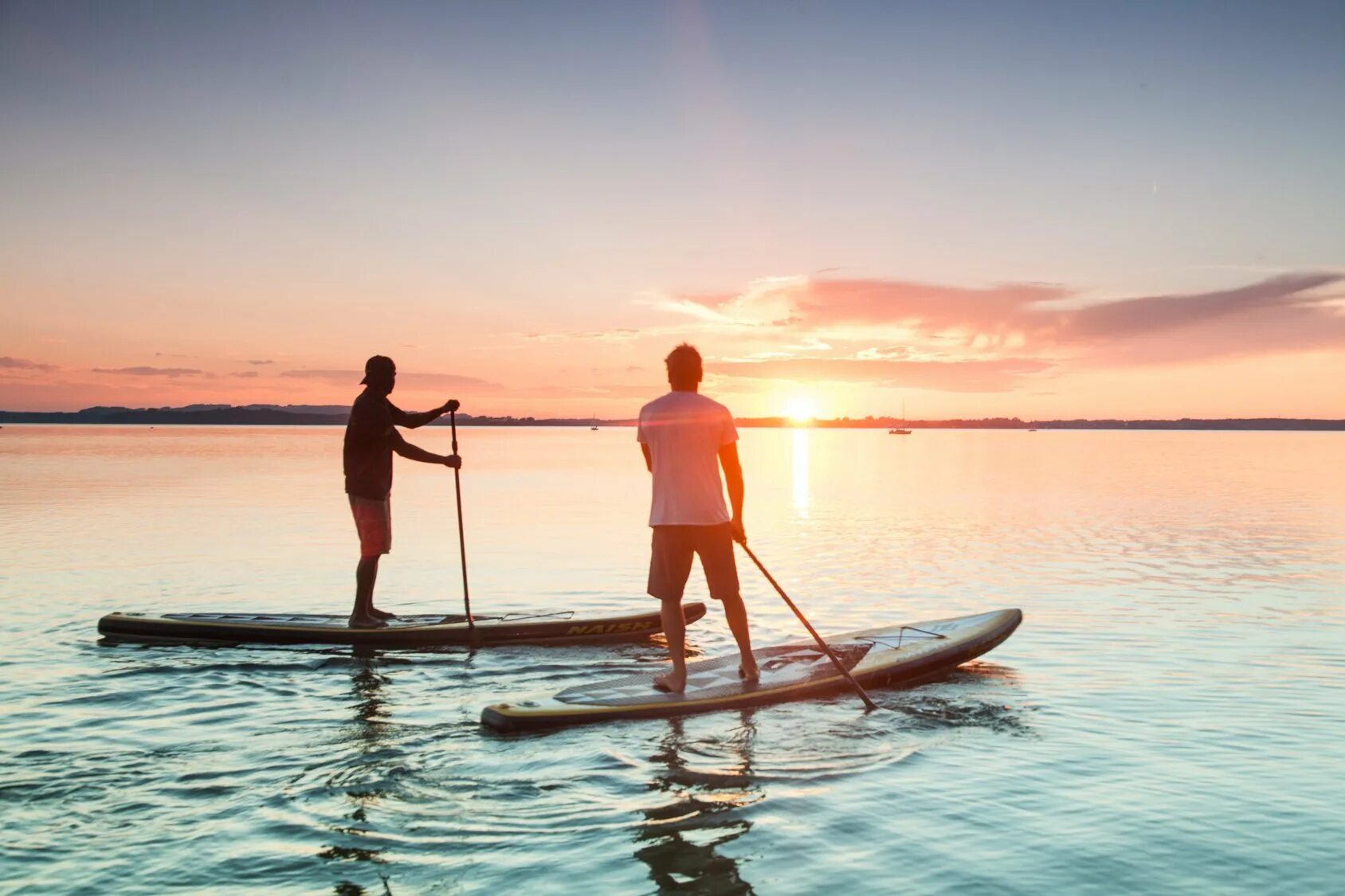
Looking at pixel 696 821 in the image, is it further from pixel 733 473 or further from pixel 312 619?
pixel 312 619

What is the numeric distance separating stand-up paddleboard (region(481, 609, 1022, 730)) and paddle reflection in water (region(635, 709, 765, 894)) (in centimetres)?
56

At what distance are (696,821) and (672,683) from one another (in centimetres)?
248

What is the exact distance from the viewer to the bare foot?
8539mm

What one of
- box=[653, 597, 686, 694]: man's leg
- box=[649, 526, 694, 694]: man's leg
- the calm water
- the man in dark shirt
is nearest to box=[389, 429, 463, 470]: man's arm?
the man in dark shirt

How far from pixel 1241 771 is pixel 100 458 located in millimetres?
79003

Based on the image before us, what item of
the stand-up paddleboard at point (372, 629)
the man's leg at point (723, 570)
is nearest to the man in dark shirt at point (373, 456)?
the stand-up paddleboard at point (372, 629)

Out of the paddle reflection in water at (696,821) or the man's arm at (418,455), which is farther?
the man's arm at (418,455)

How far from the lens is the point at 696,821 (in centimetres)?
612

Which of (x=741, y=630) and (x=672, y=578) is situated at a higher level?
(x=672, y=578)

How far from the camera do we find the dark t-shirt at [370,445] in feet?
36.4

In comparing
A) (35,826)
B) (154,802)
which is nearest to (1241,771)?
(154,802)

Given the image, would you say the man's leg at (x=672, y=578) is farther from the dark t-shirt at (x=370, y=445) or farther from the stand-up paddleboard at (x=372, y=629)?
the dark t-shirt at (x=370, y=445)

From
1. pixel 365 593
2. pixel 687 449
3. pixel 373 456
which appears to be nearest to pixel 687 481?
pixel 687 449

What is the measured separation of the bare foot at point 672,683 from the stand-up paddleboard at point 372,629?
11.3ft
